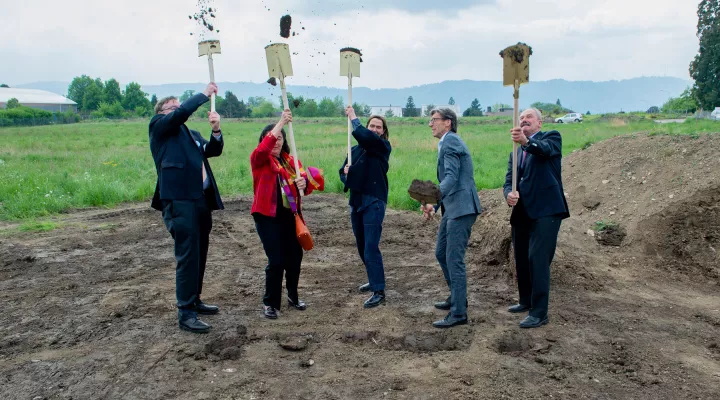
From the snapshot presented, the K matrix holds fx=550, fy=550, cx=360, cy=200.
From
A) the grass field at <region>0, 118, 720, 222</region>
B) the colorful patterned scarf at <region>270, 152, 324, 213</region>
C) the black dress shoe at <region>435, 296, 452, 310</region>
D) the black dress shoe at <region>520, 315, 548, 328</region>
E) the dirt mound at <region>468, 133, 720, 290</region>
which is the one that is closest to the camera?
the black dress shoe at <region>520, 315, 548, 328</region>

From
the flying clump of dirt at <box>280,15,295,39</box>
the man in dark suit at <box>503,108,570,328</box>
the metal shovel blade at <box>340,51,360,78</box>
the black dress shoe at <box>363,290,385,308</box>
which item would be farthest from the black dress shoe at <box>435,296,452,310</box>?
the flying clump of dirt at <box>280,15,295,39</box>

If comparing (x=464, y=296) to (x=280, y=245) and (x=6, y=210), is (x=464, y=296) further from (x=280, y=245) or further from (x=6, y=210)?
(x=6, y=210)

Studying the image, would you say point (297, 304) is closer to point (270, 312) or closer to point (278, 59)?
point (270, 312)

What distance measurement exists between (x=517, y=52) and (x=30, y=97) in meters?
107

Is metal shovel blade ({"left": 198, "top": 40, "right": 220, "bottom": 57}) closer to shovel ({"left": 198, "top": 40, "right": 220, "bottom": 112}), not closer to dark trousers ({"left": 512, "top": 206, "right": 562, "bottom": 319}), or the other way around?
shovel ({"left": 198, "top": 40, "right": 220, "bottom": 112})

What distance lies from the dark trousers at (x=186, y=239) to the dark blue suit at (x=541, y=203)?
2.79 metres

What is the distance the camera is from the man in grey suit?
4.72 meters

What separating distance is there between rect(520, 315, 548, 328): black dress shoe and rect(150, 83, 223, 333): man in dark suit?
2766 millimetres

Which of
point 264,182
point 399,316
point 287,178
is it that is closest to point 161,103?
point 264,182

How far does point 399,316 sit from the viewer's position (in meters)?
5.22

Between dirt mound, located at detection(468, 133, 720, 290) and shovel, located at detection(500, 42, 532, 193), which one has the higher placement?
shovel, located at detection(500, 42, 532, 193)

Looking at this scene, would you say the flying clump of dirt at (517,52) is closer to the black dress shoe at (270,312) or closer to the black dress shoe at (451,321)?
the black dress shoe at (451,321)

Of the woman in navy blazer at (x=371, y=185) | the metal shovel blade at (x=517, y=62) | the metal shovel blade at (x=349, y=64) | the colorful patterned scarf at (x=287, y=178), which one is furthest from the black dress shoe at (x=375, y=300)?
the metal shovel blade at (x=517, y=62)

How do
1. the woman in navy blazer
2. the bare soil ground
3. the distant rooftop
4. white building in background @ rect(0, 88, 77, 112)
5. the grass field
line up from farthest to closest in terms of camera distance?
the distant rooftop, white building in background @ rect(0, 88, 77, 112), the grass field, the woman in navy blazer, the bare soil ground
